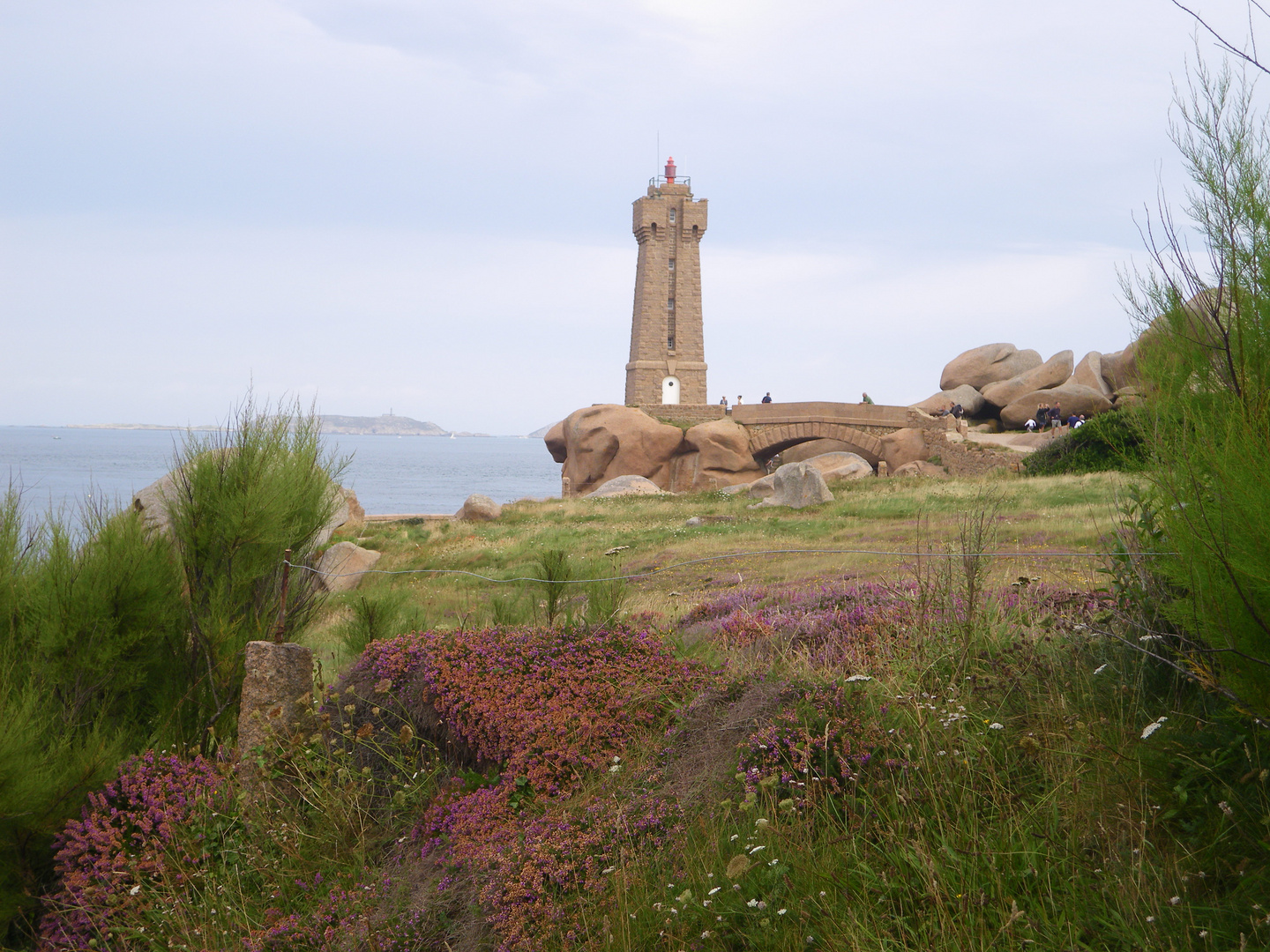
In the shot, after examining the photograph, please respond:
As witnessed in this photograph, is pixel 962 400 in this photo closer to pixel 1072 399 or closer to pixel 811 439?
pixel 1072 399

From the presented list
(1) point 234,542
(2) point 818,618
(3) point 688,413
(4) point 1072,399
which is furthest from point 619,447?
(1) point 234,542

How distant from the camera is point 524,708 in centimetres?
502

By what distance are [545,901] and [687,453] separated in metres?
36.7

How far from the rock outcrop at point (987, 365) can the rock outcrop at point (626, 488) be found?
68.6 ft

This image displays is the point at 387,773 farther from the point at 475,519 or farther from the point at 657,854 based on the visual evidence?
the point at 475,519

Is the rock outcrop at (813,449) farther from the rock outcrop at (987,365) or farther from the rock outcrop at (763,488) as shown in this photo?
the rock outcrop at (987,365)

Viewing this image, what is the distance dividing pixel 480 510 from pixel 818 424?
53.9 feet

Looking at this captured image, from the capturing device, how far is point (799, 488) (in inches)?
898

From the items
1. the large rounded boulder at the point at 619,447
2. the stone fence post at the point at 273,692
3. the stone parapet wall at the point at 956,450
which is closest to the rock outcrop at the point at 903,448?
the stone parapet wall at the point at 956,450

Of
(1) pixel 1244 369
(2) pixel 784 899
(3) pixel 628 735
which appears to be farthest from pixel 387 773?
(1) pixel 1244 369

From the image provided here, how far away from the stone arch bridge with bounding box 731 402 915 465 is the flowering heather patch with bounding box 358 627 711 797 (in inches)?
1283

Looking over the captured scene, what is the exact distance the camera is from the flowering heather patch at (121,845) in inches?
179

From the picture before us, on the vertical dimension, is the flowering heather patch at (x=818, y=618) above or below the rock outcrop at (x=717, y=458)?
below

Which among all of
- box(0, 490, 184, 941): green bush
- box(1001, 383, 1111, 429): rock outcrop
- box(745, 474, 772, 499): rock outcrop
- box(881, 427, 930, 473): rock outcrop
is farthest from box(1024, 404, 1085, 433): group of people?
box(0, 490, 184, 941): green bush
